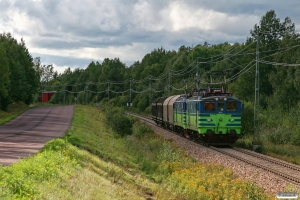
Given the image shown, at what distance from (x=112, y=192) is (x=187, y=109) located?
21.4 m

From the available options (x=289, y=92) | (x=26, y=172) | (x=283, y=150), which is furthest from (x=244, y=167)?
(x=289, y=92)

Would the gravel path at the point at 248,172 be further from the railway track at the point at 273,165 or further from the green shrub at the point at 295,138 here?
the green shrub at the point at 295,138

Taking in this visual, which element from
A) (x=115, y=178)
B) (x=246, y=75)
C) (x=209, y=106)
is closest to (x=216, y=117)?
(x=209, y=106)

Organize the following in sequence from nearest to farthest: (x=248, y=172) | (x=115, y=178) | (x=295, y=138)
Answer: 1. (x=115, y=178)
2. (x=248, y=172)
3. (x=295, y=138)

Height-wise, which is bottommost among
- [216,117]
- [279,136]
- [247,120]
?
[279,136]

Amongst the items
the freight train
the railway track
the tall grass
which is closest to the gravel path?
the railway track

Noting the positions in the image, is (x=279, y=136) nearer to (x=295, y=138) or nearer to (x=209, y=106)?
(x=295, y=138)

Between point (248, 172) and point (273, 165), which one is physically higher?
point (248, 172)

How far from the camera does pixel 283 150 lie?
29.6m

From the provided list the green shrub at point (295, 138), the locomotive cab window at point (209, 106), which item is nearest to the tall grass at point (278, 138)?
the green shrub at point (295, 138)

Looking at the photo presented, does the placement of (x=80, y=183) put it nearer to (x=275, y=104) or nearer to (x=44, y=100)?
(x=275, y=104)

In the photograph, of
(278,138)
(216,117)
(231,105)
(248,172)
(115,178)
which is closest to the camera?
(115,178)

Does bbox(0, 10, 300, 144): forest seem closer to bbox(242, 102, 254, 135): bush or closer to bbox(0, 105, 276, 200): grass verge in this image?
bbox(242, 102, 254, 135): bush

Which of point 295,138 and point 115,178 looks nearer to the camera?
point 115,178
